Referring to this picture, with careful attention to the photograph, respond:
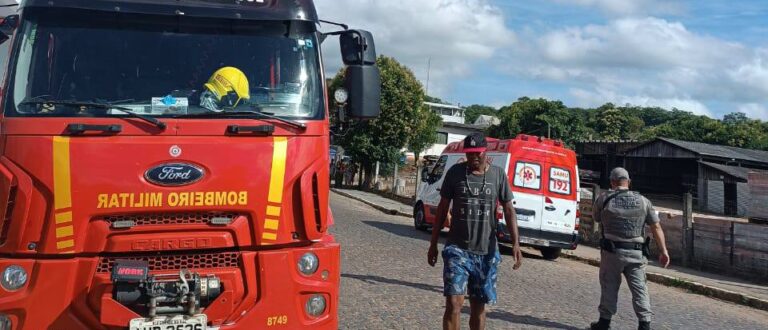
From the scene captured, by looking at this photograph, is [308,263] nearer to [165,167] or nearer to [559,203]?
[165,167]

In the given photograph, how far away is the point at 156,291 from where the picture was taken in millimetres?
4055

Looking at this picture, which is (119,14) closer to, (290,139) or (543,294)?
(290,139)

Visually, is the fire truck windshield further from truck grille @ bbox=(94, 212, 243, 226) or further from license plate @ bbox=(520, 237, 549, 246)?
license plate @ bbox=(520, 237, 549, 246)

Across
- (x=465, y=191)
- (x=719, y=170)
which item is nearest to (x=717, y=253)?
(x=465, y=191)

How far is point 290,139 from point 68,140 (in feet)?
4.31

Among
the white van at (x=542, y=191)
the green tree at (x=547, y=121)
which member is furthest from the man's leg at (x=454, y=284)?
the green tree at (x=547, y=121)

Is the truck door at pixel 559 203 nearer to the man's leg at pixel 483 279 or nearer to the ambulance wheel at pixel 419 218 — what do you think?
the ambulance wheel at pixel 419 218

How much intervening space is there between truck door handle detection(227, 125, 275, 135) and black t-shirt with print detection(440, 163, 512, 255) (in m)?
1.82

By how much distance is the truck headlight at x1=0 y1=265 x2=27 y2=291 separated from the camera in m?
3.94

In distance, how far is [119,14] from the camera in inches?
181

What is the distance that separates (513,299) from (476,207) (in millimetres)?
3618

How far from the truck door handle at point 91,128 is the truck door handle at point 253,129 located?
66 cm

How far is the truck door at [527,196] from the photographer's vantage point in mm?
13695

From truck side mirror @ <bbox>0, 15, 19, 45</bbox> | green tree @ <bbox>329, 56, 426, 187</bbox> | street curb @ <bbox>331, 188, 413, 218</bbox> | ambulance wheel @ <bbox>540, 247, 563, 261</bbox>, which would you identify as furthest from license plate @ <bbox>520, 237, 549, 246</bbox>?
green tree @ <bbox>329, 56, 426, 187</bbox>
